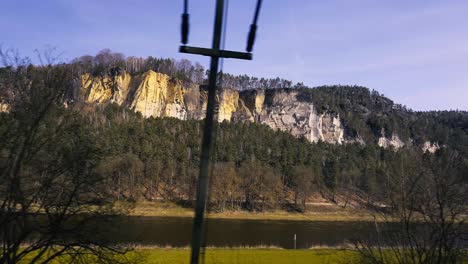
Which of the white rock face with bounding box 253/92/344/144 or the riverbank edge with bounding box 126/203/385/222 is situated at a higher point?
the white rock face with bounding box 253/92/344/144

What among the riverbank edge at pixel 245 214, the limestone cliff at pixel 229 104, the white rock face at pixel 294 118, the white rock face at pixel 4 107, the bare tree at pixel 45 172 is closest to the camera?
the bare tree at pixel 45 172

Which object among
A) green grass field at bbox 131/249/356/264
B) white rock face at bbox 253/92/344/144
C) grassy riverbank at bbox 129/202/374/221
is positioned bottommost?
grassy riverbank at bbox 129/202/374/221

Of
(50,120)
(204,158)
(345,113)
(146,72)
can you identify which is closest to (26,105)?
(50,120)

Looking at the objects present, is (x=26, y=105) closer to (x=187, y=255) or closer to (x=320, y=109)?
(x=187, y=255)

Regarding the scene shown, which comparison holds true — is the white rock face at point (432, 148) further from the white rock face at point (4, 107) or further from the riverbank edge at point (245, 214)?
the riverbank edge at point (245, 214)

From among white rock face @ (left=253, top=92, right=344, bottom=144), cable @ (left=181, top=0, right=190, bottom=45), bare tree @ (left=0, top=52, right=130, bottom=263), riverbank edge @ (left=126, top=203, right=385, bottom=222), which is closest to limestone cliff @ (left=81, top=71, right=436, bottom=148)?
white rock face @ (left=253, top=92, right=344, bottom=144)

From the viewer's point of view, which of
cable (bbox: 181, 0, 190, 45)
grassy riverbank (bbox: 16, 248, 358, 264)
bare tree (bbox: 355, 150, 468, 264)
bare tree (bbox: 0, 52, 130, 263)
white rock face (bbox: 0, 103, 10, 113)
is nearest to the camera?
cable (bbox: 181, 0, 190, 45)

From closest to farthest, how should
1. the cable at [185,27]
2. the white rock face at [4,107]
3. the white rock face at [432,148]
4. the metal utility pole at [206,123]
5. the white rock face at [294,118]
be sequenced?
1. the metal utility pole at [206,123]
2. the cable at [185,27]
3. the white rock face at [4,107]
4. the white rock face at [432,148]
5. the white rock face at [294,118]

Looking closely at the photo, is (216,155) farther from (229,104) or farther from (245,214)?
(229,104)

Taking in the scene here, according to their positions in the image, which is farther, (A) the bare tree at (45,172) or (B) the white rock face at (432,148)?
(B) the white rock face at (432,148)

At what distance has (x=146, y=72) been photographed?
471ft

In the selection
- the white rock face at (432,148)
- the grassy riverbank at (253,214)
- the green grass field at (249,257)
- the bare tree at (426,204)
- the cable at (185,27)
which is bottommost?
the grassy riverbank at (253,214)

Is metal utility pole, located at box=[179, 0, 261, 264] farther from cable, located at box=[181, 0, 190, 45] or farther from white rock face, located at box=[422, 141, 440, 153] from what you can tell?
white rock face, located at box=[422, 141, 440, 153]

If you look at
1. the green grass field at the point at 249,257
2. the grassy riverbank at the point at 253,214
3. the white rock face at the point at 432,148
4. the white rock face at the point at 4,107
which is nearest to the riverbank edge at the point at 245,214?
the grassy riverbank at the point at 253,214
